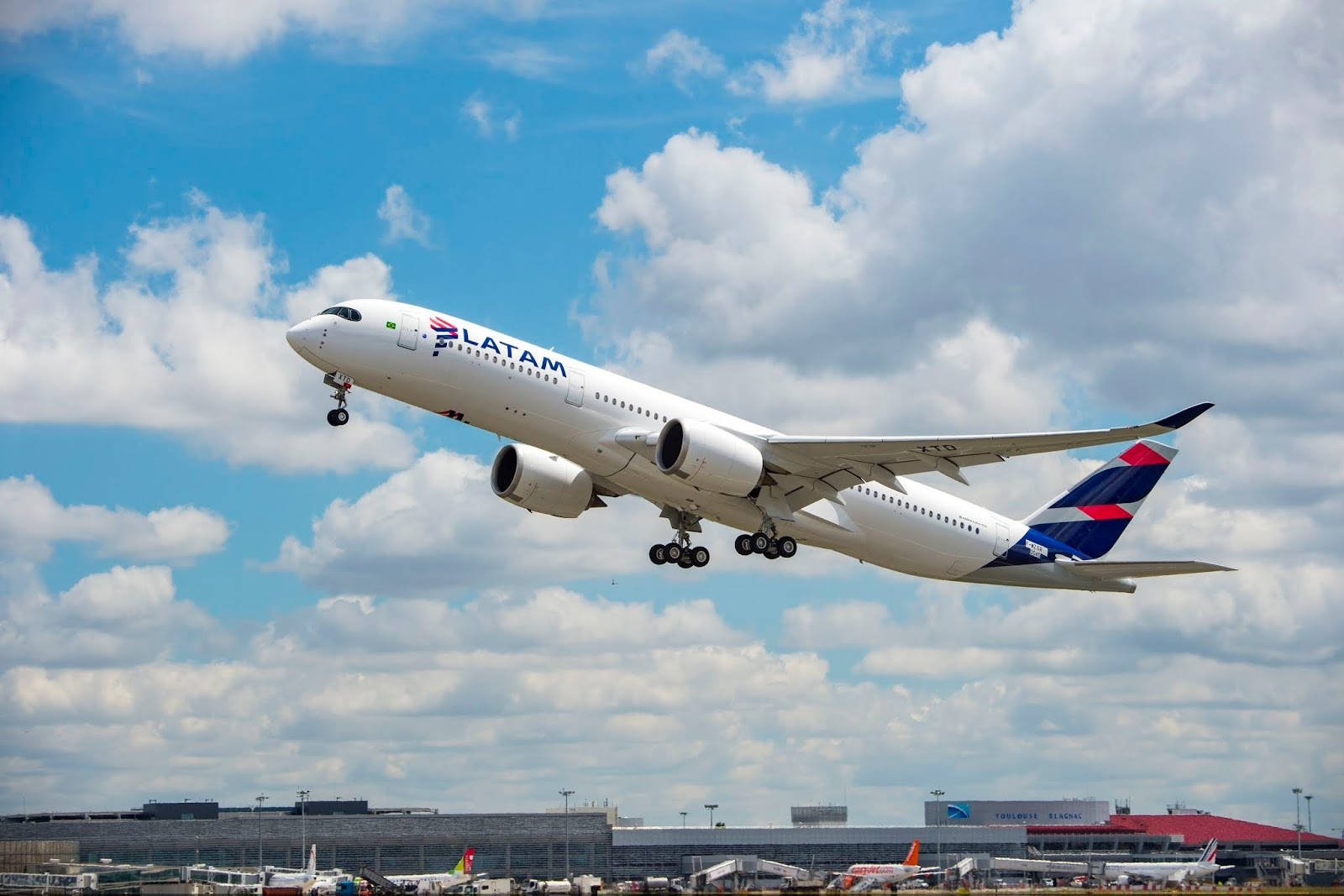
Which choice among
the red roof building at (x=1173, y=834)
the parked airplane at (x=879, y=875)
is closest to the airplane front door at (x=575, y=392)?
the parked airplane at (x=879, y=875)

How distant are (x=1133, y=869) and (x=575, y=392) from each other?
172ft

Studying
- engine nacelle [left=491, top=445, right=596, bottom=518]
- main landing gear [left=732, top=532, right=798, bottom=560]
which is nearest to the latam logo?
engine nacelle [left=491, top=445, right=596, bottom=518]

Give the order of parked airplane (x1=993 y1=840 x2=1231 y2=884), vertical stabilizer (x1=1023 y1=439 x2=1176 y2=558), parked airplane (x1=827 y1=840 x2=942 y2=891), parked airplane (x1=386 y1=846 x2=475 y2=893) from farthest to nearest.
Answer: parked airplane (x1=993 y1=840 x2=1231 y2=884), parked airplane (x1=827 y1=840 x2=942 y2=891), parked airplane (x1=386 y1=846 x2=475 y2=893), vertical stabilizer (x1=1023 y1=439 x2=1176 y2=558)

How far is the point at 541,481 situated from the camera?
52.6 metres

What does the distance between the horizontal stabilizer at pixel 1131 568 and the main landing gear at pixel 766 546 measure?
12.3 meters

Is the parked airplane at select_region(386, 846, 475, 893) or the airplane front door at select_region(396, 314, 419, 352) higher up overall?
the airplane front door at select_region(396, 314, 419, 352)

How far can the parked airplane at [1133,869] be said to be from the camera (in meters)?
81.6

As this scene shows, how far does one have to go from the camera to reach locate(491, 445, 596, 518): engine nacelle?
52531mm

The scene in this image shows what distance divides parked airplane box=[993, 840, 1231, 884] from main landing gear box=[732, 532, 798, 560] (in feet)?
124

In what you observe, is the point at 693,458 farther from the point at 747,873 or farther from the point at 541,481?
the point at 747,873

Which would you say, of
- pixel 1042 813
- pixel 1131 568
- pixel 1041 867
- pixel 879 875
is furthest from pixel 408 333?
pixel 1042 813

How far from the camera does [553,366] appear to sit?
45.8 metres

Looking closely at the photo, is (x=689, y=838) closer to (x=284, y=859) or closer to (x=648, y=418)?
(x=284, y=859)

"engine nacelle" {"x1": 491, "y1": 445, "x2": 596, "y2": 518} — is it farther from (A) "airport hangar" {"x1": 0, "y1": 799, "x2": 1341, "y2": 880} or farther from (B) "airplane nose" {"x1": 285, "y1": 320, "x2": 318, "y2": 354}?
(A) "airport hangar" {"x1": 0, "y1": 799, "x2": 1341, "y2": 880}
